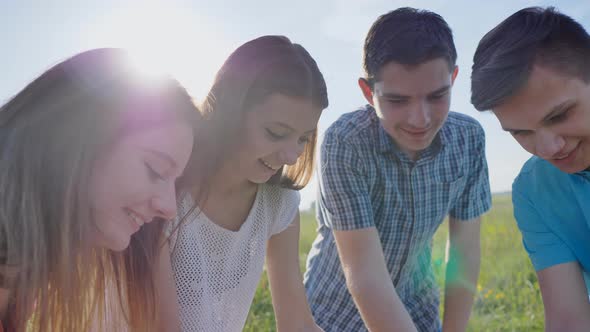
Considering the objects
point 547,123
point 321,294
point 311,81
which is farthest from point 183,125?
point 321,294

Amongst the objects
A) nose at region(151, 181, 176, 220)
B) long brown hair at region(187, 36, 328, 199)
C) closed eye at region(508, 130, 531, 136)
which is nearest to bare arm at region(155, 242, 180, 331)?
long brown hair at region(187, 36, 328, 199)

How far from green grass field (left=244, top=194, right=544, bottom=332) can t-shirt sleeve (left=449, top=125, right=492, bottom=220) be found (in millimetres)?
732

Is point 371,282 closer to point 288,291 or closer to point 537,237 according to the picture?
point 288,291

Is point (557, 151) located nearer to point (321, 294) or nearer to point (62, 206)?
point (321, 294)

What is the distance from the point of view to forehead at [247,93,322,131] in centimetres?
222

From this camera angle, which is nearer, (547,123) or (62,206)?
(62,206)

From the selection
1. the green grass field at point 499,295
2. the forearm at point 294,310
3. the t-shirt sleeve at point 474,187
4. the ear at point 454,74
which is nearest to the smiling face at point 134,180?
the forearm at point 294,310

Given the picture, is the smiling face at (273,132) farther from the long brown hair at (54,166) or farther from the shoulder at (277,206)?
the long brown hair at (54,166)

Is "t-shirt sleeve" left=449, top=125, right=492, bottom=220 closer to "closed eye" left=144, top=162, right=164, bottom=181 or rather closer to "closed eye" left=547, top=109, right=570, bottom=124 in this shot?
"closed eye" left=547, top=109, right=570, bottom=124

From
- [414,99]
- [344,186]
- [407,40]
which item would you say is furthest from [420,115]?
[344,186]

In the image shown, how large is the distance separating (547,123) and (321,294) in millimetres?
→ 1302

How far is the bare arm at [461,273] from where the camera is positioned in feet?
9.30

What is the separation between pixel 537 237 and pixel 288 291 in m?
0.95

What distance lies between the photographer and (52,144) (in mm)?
1674
